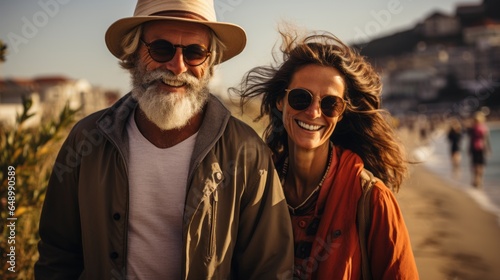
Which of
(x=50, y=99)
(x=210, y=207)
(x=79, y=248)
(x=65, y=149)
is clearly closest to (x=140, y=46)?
(x=65, y=149)

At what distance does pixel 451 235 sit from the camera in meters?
8.70

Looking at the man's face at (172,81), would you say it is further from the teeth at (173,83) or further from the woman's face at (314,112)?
the woman's face at (314,112)

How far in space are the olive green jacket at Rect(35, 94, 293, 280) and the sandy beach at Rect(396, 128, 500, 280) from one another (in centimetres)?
193

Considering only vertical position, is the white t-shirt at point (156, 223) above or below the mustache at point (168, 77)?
below

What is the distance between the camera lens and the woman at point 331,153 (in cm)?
231

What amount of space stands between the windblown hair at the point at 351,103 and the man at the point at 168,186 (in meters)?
0.69

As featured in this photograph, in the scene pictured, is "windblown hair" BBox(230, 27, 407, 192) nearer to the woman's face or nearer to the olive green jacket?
the woman's face

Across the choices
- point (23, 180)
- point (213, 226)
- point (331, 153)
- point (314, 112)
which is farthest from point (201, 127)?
point (23, 180)

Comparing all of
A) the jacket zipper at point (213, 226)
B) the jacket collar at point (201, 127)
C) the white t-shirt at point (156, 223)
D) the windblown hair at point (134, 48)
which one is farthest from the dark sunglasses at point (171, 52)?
the jacket zipper at point (213, 226)

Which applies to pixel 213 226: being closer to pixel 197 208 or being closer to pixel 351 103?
pixel 197 208

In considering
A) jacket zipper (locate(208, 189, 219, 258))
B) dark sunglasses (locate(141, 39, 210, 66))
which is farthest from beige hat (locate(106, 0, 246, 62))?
jacket zipper (locate(208, 189, 219, 258))

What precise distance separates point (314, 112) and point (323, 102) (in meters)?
0.10

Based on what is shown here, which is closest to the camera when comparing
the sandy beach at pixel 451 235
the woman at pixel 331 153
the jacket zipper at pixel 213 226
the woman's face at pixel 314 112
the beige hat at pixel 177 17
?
the jacket zipper at pixel 213 226

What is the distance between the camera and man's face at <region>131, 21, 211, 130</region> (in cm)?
220
